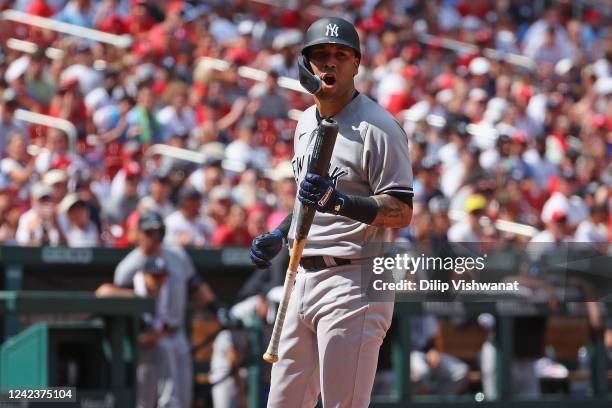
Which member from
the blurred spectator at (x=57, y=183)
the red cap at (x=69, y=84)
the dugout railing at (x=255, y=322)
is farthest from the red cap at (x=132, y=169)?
the dugout railing at (x=255, y=322)

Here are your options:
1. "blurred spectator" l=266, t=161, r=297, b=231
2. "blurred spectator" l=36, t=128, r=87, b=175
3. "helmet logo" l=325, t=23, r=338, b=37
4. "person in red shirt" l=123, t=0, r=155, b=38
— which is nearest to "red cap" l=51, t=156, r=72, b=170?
"blurred spectator" l=36, t=128, r=87, b=175

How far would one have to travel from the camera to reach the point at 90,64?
12.8m

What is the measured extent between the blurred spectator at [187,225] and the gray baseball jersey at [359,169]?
17.4 feet

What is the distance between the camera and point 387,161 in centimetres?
455

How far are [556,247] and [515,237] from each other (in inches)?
187

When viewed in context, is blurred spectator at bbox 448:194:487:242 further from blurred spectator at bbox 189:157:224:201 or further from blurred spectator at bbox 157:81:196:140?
blurred spectator at bbox 157:81:196:140

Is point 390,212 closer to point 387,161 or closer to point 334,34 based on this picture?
point 387,161

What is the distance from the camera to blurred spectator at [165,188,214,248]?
9.98m

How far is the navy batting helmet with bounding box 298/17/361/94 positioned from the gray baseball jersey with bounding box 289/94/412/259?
0.60 ft

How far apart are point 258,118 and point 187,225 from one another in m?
3.51

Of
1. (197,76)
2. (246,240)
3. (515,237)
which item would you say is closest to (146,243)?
(246,240)

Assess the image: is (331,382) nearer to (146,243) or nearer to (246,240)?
(146,243)

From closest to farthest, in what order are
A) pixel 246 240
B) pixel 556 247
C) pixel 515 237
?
1. pixel 556 247
2. pixel 246 240
3. pixel 515 237

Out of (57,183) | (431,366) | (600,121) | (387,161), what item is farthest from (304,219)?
(600,121)
